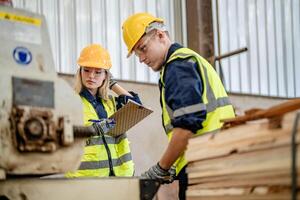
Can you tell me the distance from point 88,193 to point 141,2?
127 inches

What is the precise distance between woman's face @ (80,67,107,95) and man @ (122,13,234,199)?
0.86 metres

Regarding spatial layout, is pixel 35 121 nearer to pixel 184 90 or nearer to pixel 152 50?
pixel 184 90

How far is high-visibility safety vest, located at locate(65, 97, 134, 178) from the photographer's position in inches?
129

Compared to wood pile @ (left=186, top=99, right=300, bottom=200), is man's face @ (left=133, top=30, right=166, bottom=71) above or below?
above

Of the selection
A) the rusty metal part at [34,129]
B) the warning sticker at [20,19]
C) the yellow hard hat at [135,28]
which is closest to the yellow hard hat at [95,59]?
the yellow hard hat at [135,28]

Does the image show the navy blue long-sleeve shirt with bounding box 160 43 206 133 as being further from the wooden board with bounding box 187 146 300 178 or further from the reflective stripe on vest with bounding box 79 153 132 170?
the reflective stripe on vest with bounding box 79 153 132 170

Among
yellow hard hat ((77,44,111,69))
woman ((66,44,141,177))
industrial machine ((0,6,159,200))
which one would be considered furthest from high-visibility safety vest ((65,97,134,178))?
industrial machine ((0,6,159,200))

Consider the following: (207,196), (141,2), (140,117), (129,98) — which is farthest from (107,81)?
(207,196)

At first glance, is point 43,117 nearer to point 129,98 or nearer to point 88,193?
point 88,193

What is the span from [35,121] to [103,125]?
1528 millimetres

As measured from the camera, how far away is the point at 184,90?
7.30ft

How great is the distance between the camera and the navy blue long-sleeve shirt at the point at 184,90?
7.26 feet

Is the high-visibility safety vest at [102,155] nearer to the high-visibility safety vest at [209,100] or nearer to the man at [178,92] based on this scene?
the man at [178,92]

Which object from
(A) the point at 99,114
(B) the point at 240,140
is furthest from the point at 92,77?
(B) the point at 240,140
